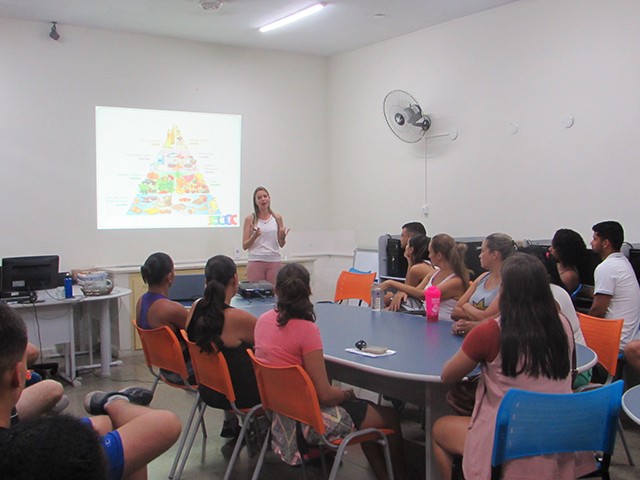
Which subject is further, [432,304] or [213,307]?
[432,304]

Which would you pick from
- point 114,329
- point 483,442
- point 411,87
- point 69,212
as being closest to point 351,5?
point 411,87

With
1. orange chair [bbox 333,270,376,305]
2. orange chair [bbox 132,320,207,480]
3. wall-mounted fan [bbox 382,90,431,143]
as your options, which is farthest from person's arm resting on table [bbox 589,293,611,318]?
wall-mounted fan [bbox 382,90,431,143]

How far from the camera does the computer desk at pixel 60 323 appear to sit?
17.0ft

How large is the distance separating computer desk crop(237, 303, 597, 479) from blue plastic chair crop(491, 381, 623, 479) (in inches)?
15.0

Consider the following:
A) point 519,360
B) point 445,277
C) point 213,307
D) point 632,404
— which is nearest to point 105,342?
point 213,307

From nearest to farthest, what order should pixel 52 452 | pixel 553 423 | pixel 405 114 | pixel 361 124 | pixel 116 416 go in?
1. pixel 52 452
2. pixel 116 416
3. pixel 553 423
4. pixel 405 114
5. pixel 361 124

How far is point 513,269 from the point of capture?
7.63 ft

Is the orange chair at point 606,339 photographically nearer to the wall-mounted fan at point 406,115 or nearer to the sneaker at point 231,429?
the sneaker at point 231,429

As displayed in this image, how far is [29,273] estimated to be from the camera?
17.5ft

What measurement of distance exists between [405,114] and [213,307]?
389 cm

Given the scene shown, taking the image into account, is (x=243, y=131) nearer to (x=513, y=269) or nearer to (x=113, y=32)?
(x=113, y=32)

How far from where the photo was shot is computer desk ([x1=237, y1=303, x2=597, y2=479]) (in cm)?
270

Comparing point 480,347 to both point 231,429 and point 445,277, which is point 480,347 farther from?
point 231,429

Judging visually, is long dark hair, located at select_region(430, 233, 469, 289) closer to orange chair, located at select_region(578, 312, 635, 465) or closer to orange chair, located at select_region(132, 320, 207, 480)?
orange chair, located at select_region(578, 312, 635, 465)
